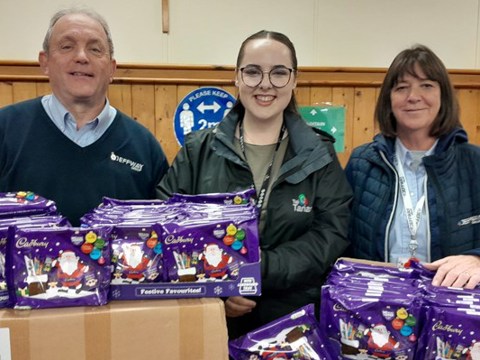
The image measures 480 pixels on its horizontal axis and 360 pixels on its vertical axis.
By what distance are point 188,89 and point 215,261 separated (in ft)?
7.99

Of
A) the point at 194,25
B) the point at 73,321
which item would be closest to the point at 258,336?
the point at 73,321

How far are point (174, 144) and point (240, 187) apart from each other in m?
1.93

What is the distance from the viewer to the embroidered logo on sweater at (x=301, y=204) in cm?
143

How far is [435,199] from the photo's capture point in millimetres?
1503

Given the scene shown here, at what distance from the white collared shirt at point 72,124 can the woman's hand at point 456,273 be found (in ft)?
3.91

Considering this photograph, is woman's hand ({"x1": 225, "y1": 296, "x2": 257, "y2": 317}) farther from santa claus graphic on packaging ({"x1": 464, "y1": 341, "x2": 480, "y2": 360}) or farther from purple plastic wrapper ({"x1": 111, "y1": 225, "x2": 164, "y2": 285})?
santa claus graphic on packaging ({"x1": 464, "y1": 341, "x2": 480, "y2": 360})

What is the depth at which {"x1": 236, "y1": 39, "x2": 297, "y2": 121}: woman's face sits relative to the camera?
58.3 inches

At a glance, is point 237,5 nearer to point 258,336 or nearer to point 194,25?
point 194,25

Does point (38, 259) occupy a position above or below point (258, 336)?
above

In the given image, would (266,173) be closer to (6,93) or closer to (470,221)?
(470,221)

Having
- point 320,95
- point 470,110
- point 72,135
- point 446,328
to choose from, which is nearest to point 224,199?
point 446,328

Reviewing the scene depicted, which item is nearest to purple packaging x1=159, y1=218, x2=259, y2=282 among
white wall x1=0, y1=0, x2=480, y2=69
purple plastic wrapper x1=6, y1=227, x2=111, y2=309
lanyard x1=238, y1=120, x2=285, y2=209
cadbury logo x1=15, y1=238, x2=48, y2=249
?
purple plastic wrapper x1=6, y1=227, x2=111, y2=309

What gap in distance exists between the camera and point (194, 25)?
3.28 meters

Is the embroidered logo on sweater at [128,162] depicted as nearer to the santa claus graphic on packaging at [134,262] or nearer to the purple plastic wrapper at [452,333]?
the santa claus graphic on packaging at [134,262]
